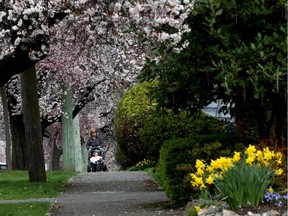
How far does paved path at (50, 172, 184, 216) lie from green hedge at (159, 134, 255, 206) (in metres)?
0.33

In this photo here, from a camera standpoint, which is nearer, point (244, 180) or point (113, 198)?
point (244, 180)

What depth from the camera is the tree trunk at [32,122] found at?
1922cm

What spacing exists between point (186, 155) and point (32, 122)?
7.99 metres

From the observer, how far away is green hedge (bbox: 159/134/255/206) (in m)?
12.0

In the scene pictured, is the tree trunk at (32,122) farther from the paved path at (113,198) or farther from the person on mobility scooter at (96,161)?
Result: the person on mobility scooter at (96,161)

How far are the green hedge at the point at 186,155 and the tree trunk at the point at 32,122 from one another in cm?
731

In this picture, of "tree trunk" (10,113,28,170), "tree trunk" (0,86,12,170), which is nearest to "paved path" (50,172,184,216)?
"tree trunk" (0,86,12,170)

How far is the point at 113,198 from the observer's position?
49.6 ft

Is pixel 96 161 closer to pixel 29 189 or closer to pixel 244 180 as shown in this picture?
pixel 29 189

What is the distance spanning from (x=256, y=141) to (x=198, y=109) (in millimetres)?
1295

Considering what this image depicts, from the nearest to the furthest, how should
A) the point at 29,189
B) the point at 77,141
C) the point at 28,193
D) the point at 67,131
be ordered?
the point at 28,193 < the point at 29,189 < the point at 67,131 < the point at 77,141

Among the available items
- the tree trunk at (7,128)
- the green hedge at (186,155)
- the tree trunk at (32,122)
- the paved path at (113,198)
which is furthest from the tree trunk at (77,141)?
the green hedge at (186,155)

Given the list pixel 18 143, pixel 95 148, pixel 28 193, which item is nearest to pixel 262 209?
pixel 28 193

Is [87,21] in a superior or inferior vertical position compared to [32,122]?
superior
